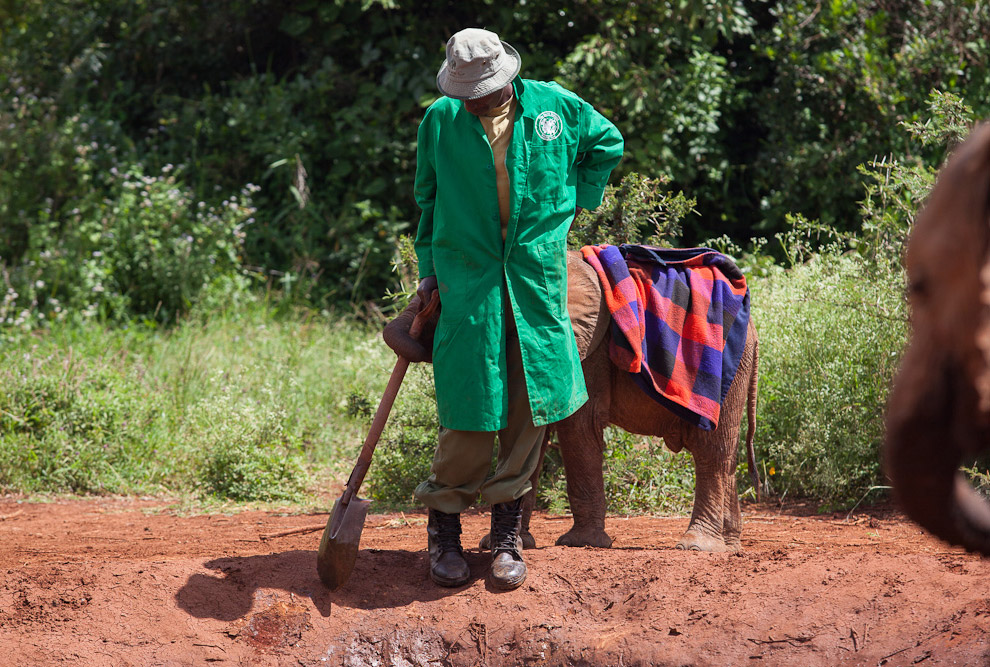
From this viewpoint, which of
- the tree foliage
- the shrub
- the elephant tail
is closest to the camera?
the elephant tail

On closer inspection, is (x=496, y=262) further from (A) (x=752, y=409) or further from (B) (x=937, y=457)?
(B) (x=937, y=457)

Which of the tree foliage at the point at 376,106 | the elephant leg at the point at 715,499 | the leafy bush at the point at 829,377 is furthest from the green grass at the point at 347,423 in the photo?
the tree foliage at the point at 376,106

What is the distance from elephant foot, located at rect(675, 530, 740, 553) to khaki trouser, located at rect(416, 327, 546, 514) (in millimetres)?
792

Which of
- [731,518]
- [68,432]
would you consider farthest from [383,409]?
[68,432]

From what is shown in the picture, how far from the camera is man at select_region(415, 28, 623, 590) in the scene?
→ 3768mm

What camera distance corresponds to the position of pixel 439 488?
3.96m

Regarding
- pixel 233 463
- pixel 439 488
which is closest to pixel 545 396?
pixel 439 488

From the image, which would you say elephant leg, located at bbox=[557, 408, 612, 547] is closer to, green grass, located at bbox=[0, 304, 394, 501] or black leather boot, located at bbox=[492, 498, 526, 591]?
black leather boot, located at bbox=[492, 498, 526, 591]

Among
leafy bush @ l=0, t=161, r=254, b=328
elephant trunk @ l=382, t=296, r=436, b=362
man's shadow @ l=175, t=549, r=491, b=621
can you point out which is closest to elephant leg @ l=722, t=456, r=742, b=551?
man's shadow @ l=175, t=549, r=491, b=621

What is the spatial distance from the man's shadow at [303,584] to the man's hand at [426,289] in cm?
106

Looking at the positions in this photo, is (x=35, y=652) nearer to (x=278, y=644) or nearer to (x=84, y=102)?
(x=278, y=644)

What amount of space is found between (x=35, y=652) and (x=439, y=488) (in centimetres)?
151

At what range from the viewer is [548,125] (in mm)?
3848

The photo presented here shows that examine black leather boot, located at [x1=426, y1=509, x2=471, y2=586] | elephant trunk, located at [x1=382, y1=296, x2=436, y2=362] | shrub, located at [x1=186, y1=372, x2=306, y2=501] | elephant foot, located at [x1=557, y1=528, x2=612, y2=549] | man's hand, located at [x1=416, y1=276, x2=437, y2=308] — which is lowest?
shrub, located at [x1=186, y1=372, x2=306, y2=501]
